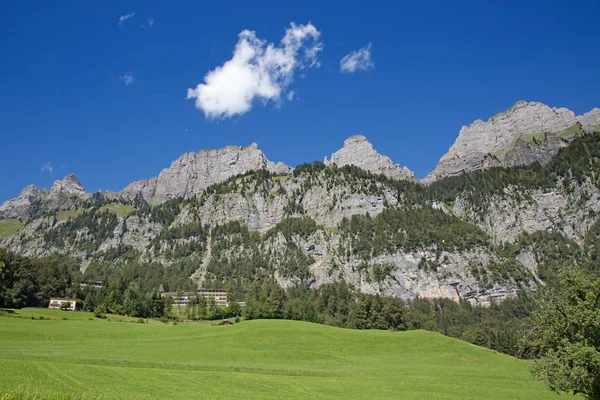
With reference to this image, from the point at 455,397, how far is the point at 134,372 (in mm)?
35060

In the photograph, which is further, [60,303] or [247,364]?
[60,303]

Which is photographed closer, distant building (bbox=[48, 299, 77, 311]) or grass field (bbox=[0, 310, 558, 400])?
grass field (bbox=[0, 310, 558, 400])

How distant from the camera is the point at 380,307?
160125 mm

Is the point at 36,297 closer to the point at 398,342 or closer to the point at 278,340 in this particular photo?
the point at 278,340

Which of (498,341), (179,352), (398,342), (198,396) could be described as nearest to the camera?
(198,396)

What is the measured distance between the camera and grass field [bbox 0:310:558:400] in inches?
1431

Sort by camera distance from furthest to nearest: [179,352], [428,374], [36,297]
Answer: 1. [36,297]
2. [179,352]
3. [428,374]

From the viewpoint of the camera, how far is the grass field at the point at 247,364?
119ft

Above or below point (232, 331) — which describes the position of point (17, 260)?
above

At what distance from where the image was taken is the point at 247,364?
6481 centimetres

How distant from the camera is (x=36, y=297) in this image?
15688 centimetres

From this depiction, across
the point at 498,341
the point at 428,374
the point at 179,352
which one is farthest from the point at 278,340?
the point at 498,341

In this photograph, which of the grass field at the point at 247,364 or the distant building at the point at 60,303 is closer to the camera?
the grass field at the point at 247,364

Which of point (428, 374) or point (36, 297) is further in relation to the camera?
point (36, 297)
